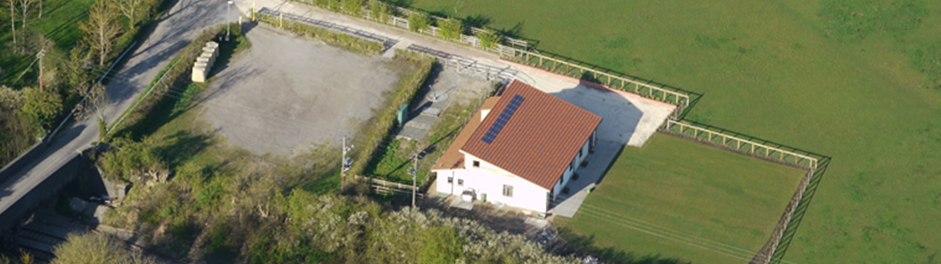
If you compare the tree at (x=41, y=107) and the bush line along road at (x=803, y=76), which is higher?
the bush line along road at (x=803, y=76)

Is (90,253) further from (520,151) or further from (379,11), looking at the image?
(379,11)

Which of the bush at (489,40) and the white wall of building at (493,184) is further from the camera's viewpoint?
the bush at (489,40)

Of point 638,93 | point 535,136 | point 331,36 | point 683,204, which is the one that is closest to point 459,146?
point 535,136

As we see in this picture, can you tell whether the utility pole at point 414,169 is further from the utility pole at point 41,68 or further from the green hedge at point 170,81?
the utility pole at point 41,68

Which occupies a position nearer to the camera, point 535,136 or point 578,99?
point 535,136

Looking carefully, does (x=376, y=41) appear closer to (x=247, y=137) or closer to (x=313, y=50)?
(x=313, y=50)

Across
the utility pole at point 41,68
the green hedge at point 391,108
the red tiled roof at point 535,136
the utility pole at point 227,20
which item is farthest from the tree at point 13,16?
the red tiled roof at point 535,136
